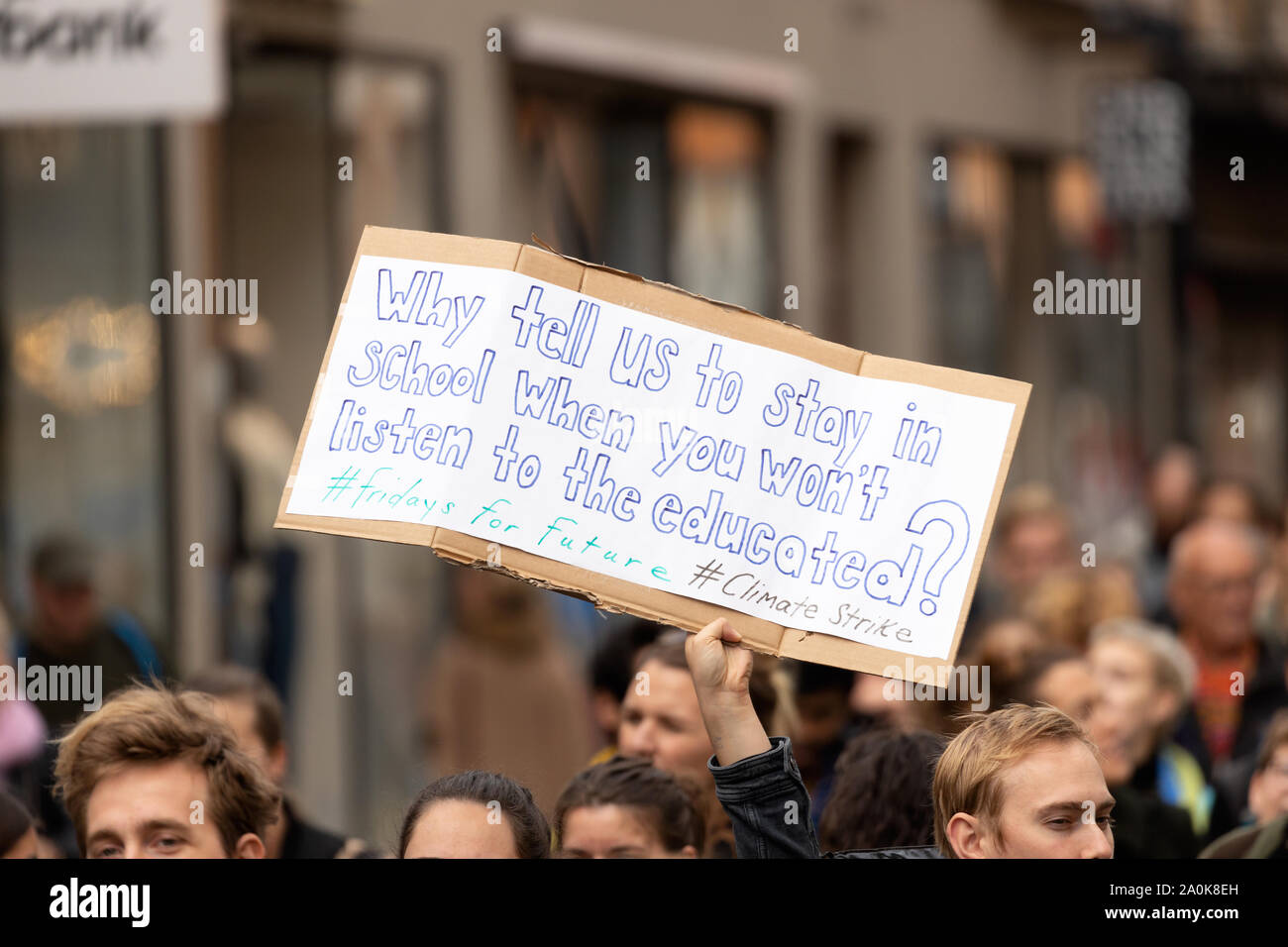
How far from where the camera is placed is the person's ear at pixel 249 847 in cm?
349

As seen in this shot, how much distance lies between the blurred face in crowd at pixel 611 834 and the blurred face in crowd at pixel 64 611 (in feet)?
11.9

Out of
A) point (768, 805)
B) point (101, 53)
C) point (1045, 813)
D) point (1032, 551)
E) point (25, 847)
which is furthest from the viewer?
point (1032, 551)

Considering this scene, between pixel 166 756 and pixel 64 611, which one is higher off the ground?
pixel 64 611

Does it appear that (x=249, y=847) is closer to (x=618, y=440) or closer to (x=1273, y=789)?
(x=618, y=440)

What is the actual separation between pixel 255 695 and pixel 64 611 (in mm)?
2424

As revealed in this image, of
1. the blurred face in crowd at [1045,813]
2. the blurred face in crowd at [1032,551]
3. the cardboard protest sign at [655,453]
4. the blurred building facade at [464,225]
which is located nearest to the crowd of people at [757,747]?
the blurred face in crowd at [1045,813]

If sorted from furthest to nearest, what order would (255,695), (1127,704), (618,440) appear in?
(1127,704), (255,695), (618,440)

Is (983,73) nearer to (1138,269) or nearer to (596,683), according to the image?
(1138,269)

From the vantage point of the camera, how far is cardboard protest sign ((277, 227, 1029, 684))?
132 inches

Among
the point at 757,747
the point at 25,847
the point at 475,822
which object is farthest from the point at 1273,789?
the point at 25,847

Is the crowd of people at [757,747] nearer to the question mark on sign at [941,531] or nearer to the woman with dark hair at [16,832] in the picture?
the woman with dark hair at [16,832]

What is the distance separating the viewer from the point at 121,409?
922cm

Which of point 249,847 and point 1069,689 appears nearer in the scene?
point 249,847

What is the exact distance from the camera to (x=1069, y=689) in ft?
17.7
